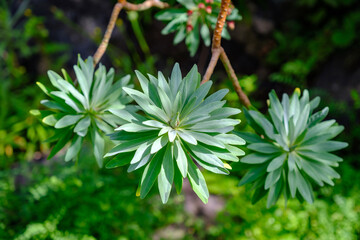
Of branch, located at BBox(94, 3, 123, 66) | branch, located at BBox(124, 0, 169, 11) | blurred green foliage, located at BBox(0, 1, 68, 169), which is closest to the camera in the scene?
branch, located at BBox(94, 3, 123, 66)

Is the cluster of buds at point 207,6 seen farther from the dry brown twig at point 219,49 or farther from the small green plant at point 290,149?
the small green plant at point 290,149

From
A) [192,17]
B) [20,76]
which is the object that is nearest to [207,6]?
[192,17]

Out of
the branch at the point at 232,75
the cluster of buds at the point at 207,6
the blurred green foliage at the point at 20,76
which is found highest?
the cluster of buds at the point at 207,6

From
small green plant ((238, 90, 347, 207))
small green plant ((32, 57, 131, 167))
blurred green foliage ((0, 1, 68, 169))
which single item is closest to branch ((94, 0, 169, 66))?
small green plant ((32, 57, 131, 167))

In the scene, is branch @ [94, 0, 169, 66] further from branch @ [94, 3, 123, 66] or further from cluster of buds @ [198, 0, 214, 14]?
cluster of buds @ [198, 0, 214, 14]

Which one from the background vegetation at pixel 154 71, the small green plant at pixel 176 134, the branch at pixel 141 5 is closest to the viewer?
the small green plant at pixel 176 134

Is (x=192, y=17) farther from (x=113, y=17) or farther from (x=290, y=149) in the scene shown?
(x=290, y=149)

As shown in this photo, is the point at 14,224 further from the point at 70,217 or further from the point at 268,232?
the point at 268,232

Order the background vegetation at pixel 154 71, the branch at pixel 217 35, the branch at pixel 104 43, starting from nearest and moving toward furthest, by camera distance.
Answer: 1. the branch at pixel 217 35
2. the branch at pixel 104 43
3. the background vegetation at pixel 154 71

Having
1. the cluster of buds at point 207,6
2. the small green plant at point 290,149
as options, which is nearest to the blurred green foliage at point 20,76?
the cluster of buds at point 207,6
